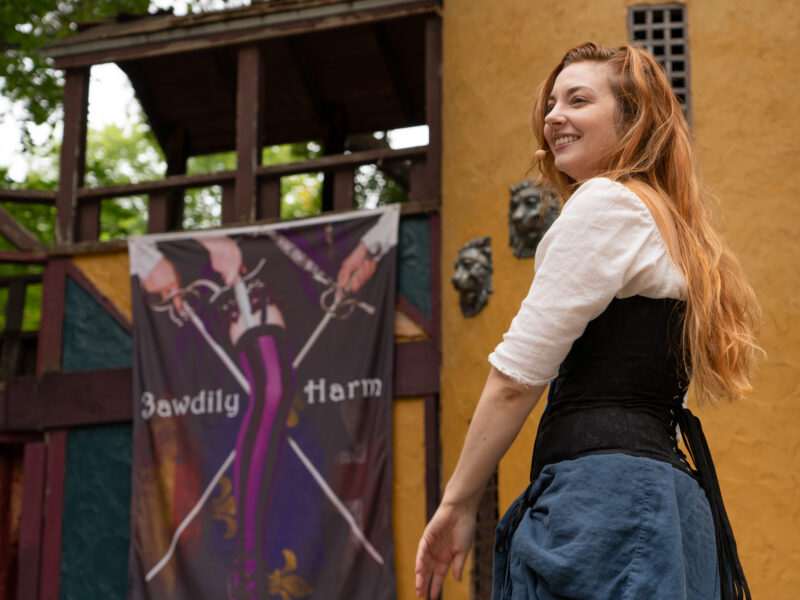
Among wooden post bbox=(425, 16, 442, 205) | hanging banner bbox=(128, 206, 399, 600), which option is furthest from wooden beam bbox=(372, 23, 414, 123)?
hanging banner bbox=(128, 206, 399, 600)

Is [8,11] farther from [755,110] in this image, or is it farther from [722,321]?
[722,321]

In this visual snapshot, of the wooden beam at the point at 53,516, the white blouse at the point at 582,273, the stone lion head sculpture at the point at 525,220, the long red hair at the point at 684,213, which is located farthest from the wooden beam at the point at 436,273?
the white blouse at the point at 582,273

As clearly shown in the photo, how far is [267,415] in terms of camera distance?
9.01 meters

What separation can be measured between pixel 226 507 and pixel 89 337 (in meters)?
2.12

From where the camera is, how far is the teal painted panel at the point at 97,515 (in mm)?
9594

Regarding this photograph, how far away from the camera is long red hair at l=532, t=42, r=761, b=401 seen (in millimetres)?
2301

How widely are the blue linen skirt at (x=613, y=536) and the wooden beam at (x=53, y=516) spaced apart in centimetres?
820

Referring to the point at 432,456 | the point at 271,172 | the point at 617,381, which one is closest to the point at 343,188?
the point at 271,172

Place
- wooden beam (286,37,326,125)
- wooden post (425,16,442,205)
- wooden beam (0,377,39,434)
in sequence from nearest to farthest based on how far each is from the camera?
1. wooden post (425,16,442,205)
2. wooden beam (0,377,39,434)
3. wooden beam (286,37,326,125)

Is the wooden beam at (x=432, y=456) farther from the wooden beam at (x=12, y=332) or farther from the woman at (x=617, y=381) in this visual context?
the woman at (x=617, y=381)

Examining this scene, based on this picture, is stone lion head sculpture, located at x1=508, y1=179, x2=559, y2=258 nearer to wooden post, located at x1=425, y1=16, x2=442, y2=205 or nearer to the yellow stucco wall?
the yellow stucco wall

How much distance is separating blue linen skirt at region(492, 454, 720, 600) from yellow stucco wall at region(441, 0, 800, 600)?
5156 millimetres

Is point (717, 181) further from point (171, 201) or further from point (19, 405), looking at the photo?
point (19, 405)

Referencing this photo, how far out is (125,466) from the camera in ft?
31.9
